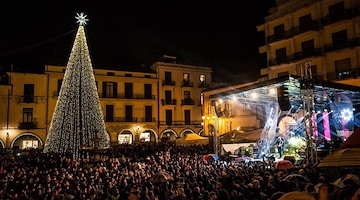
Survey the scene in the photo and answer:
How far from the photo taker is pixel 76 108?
21.5 m

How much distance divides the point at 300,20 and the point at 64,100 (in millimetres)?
20892

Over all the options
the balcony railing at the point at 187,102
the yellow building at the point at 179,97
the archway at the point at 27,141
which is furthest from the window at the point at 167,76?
the archway at the point at 27,141

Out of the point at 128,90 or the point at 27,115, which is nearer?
the point at 27,115

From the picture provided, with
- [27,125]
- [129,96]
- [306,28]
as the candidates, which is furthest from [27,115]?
[306,28]

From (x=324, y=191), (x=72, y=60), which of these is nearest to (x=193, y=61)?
(x=72, y=60)

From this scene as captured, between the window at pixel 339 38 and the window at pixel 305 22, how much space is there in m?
2.30

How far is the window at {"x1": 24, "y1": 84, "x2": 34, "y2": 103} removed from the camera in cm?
3283

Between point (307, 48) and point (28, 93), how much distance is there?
28723 mm

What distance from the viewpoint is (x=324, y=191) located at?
5785 millimetres

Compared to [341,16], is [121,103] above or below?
below

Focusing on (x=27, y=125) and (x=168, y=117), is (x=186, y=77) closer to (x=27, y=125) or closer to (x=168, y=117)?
(x=168, y=117)

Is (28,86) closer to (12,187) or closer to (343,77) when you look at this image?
(12,187)

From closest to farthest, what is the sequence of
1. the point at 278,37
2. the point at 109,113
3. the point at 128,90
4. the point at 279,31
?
the point at 278,37, the point at 279,31, the point at 109,113, the point at 128,90

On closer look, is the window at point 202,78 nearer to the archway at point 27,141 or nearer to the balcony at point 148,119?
the balcony at point 148,119
